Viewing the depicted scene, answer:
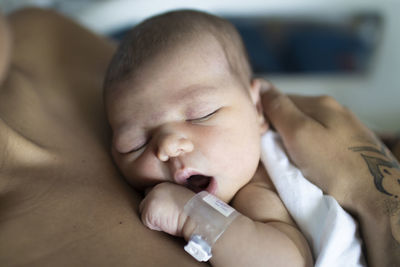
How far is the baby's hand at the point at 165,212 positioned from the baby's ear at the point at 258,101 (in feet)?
1.26

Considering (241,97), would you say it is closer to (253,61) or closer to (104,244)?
(104,244)

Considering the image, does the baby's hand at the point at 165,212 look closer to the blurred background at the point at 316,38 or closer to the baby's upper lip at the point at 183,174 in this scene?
the baby's upper lip at the point at 183,174

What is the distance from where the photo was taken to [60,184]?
0.82 meters

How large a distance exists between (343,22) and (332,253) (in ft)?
6.87

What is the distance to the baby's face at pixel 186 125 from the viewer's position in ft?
2.83

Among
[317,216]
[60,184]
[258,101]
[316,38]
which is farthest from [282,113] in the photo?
[316,38]

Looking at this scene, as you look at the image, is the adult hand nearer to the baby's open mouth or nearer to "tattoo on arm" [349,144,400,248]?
"tattoo on arm" [349,144,400,248]

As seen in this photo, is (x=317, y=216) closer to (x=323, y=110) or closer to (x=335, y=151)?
(x=335, y=151)

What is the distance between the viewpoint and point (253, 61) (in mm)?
2623

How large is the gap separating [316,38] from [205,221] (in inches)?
88.4

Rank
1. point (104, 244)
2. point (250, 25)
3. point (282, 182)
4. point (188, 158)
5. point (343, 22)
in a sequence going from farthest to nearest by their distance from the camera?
point (250, 25), point (343, 22), point (282, 182), point (188, 158), point (104, 244)

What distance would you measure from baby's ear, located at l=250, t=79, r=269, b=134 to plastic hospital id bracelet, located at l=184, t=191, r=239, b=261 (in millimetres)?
355

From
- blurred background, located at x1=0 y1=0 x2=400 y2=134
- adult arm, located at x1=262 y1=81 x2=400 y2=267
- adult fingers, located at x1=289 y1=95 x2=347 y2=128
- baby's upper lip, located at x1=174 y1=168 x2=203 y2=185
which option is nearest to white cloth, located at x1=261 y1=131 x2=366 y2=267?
adult arm, located at x1=262 y1=81 x2=400 y2=267

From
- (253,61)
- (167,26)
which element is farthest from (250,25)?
(167,26)
